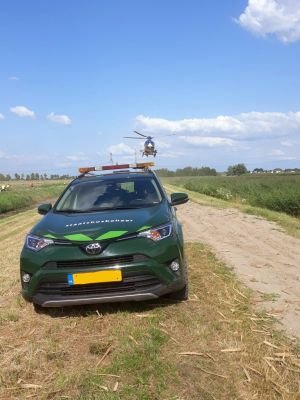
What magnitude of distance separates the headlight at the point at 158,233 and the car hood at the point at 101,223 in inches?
2.3

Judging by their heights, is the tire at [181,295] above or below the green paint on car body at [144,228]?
below

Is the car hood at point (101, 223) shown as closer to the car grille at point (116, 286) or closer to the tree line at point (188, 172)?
the car grille at point (116, 286)

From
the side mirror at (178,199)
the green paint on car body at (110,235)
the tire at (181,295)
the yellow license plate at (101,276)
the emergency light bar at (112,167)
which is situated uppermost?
the emergency light bar at (112,167)

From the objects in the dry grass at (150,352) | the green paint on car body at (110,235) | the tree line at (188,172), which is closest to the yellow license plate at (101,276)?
the green paint on car body at (110,235)

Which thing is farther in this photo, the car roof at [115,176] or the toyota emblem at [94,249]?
the car roof at [115,176]

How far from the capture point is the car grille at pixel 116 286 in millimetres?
5023

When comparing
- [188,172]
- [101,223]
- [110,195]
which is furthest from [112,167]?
[188,172]

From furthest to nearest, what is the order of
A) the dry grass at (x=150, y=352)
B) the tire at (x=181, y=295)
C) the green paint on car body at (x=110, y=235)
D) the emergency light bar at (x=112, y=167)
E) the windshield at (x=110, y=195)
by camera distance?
the emergency light bar at (x=112, y=167)
the windshield at (x=110, y=195)
the tire at (x=181, y=295)
the green paint on car body at (x=110, y=235)
the dry grass at (x=150, y=352)

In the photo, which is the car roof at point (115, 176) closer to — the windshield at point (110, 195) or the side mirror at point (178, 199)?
the windshield at point (110, 195)

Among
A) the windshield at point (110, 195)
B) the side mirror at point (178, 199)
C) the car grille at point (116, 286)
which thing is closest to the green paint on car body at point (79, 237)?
the car grille at point (116, 286)

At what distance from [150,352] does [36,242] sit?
6.45ft

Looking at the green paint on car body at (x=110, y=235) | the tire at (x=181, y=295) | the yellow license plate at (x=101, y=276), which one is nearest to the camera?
the yellow license plate at (x=101, y=276)

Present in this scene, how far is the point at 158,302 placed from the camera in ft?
18.4

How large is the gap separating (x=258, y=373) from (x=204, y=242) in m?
6.77
